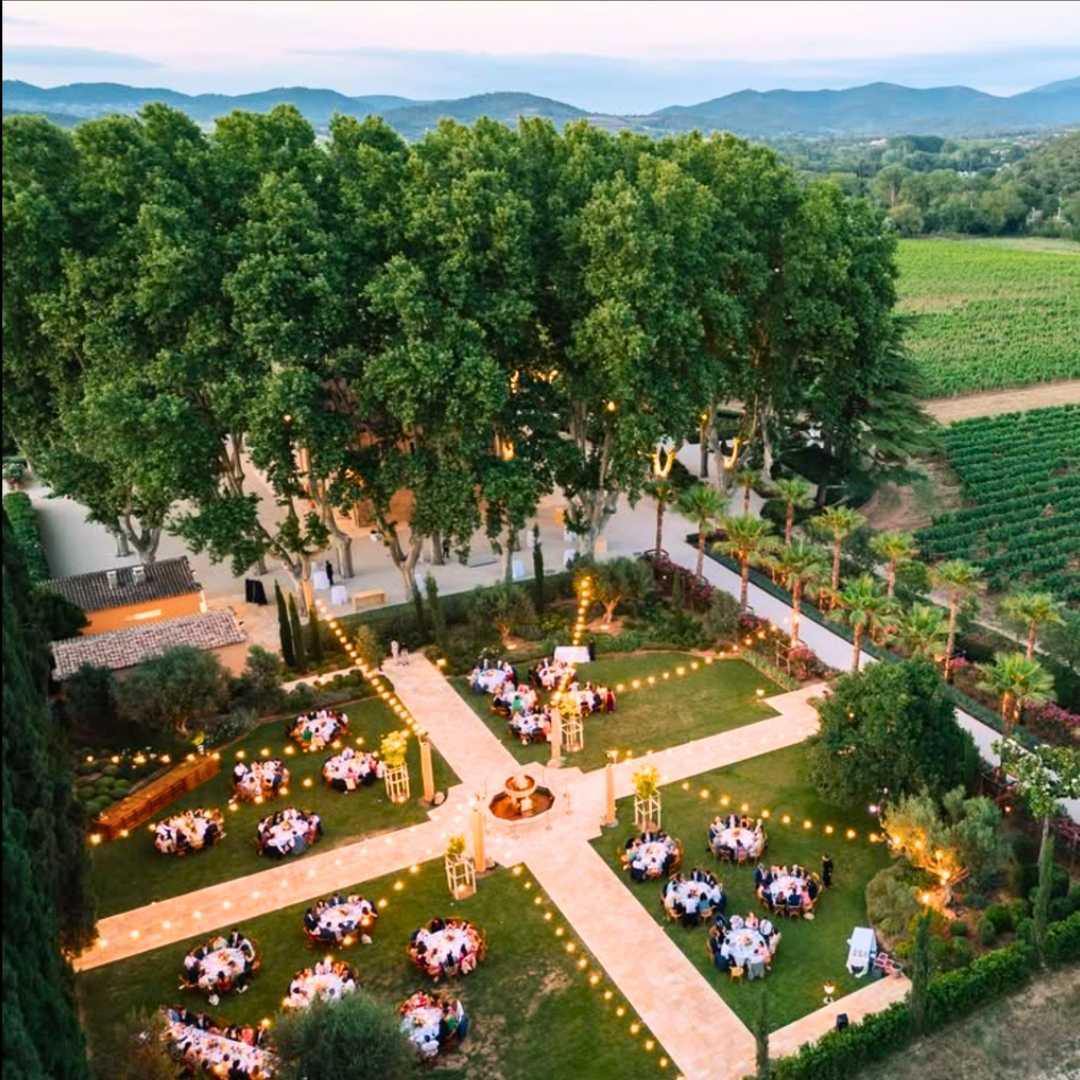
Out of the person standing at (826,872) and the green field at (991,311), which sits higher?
the green field at (991,311)

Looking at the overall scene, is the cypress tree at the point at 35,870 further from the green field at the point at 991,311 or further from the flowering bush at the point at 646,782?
the green field at the point at 991,311

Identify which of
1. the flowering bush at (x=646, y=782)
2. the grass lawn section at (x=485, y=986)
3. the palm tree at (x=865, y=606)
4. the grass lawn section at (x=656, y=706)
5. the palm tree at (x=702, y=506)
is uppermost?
the palm tree at (x=702, y=506)

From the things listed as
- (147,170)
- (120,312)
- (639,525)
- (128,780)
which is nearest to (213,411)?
(120,312)

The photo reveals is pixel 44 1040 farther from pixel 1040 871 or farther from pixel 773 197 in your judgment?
pixel 773 197

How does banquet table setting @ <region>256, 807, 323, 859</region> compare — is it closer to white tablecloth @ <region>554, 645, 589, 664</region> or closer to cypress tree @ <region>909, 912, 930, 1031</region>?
white tablecloth @ <region>554, 645, 589, 664</region>

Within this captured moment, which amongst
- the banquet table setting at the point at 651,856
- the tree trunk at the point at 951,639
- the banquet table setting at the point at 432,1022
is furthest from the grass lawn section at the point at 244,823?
the tree trunk at the point at 951,639

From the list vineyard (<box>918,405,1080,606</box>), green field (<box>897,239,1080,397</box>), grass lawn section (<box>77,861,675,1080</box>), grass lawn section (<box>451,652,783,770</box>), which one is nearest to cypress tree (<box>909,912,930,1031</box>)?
grass lawn section (<box>77,861,675,1080</box>)
